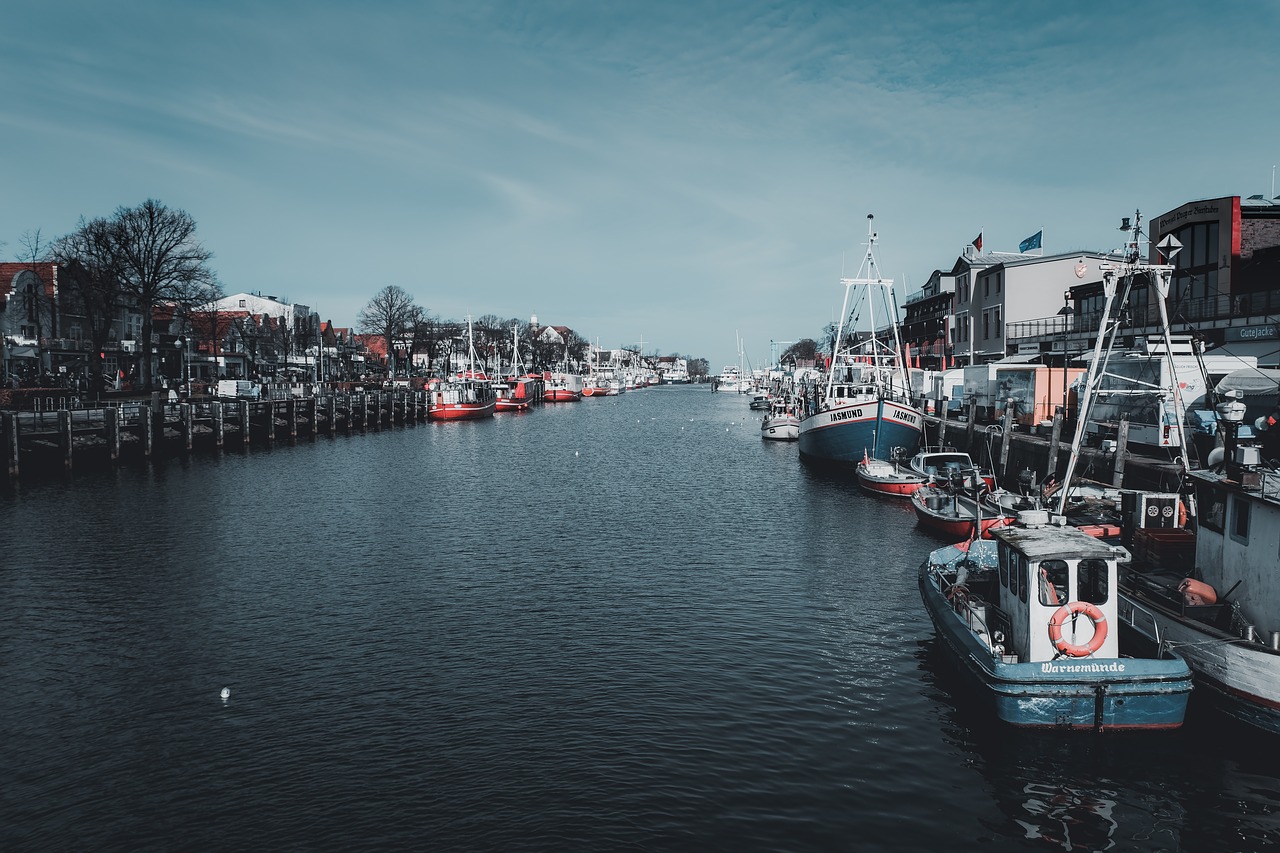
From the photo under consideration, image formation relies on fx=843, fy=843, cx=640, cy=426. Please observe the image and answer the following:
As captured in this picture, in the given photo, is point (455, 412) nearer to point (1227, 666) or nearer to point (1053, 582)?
point (1053, 582)

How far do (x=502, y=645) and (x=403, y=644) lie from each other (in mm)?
2473

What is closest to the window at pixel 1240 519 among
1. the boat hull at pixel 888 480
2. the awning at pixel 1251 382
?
the awning at pixel 1251 382

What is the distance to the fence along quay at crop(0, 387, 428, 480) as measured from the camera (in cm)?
4784

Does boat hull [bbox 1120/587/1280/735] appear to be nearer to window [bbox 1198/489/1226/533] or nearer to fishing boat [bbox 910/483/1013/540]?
window [bbox 1198/489/1226/533]

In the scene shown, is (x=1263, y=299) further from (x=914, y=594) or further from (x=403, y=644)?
(x=403, y=644)

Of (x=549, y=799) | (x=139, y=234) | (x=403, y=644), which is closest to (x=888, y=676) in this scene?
(x=549, y=799)

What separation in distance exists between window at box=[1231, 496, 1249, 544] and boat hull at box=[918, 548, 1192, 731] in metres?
3.20

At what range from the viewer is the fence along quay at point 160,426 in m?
47.8

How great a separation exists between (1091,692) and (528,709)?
35.0 feet

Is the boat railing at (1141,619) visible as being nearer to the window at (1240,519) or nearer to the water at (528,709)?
the water at (528,709)

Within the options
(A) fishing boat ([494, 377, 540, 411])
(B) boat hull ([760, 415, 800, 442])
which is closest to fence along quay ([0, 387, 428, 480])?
(A) fishing boat ([494, 377, 540, 411])

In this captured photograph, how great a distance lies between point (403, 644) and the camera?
827 inches

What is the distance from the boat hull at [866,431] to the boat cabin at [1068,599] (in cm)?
3560

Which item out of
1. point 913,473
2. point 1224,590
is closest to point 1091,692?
point 1224,590
